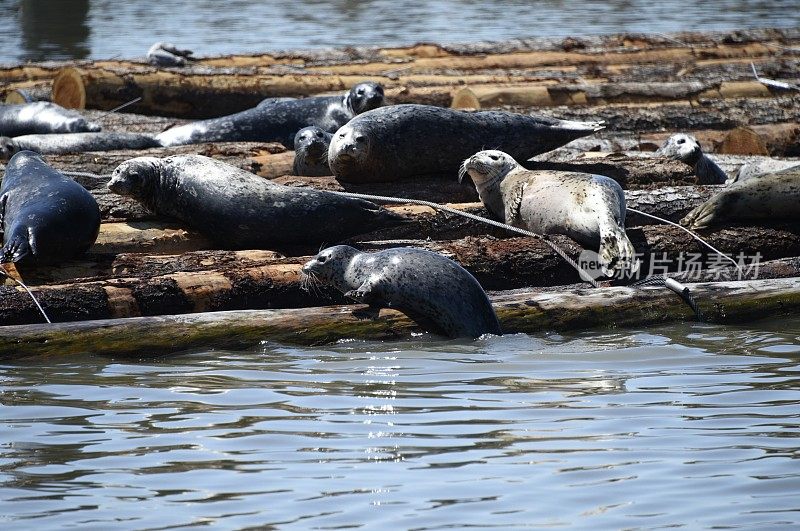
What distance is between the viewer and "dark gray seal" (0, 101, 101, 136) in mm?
9414

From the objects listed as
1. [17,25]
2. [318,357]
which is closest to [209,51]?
[17,25]

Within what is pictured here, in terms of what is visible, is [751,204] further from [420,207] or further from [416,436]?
[416,436]

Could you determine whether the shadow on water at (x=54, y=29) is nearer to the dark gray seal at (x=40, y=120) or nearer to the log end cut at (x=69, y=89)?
the log end cut at (x=69, y=89)

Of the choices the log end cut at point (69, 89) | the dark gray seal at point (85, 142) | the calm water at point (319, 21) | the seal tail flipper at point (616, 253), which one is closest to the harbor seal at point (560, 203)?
the seal tail flipper at point (616, 253)

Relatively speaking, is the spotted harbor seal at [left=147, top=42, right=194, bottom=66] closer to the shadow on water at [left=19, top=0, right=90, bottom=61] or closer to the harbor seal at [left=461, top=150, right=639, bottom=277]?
the harbor seal at [left=461, top=150, right=639, bottom=277]

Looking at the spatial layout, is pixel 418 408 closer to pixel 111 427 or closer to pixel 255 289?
pixel 111 427

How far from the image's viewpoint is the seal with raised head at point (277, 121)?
902 centimetres

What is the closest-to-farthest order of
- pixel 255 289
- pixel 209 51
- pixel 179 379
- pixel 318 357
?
pixel 179 379, pixel 318 357, pixel 255 289, pixel 209 51

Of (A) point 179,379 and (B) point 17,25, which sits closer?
(A) point 179,379

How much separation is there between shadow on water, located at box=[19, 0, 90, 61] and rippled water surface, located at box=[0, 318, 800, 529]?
1481 cm

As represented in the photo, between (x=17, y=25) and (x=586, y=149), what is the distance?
17.4 metres

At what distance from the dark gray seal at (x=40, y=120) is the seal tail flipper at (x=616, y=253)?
187 inches

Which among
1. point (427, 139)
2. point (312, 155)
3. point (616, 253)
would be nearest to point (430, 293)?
point (616, 253)

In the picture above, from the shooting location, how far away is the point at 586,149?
8859 mm
